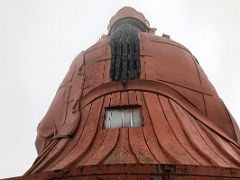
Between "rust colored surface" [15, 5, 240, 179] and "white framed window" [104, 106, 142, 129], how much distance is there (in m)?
0.13

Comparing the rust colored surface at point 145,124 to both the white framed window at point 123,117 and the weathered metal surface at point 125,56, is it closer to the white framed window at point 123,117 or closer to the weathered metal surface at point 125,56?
the white framed window at point 123,117

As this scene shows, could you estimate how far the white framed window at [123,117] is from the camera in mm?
10782

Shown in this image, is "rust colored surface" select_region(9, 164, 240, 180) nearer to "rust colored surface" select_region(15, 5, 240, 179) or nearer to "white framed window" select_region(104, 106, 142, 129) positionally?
"rust colored surface" select_region(15, 5, 240, 179)

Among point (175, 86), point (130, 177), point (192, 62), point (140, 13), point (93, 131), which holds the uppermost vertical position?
point (140, 13)

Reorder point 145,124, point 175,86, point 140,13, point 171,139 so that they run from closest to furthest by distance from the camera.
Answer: point 171,139 < point 145,124 < point 175,86 < point 140,13

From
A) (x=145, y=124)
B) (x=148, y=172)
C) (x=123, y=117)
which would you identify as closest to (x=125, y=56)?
(x=123, y=117)

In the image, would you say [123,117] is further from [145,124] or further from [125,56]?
[125,56]

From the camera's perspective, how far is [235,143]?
11.7 metres

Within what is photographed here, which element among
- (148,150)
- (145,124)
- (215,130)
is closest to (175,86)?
(215,130)

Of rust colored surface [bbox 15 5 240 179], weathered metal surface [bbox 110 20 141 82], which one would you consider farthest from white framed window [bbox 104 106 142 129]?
weathered metal surface [bbox 110 20 141 82]

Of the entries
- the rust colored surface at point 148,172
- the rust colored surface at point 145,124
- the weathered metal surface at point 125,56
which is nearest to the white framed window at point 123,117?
the rust colored surface at point 145,124

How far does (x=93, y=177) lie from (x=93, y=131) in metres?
3.00

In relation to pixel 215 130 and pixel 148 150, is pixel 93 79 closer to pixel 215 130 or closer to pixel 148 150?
pixel 215 130

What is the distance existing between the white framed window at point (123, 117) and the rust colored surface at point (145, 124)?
0.13 meters
